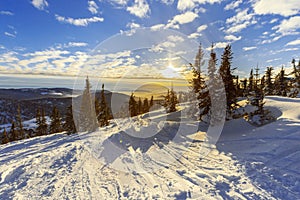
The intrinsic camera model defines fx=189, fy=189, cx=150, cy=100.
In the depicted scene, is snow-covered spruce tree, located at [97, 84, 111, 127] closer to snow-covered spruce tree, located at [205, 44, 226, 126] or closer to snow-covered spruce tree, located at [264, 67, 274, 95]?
snow-covered spruce tree, located at [205, 44, 226, 126]

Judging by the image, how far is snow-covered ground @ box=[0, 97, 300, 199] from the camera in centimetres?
589

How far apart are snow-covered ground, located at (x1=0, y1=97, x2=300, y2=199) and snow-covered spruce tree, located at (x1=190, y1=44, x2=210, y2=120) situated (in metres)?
4.90

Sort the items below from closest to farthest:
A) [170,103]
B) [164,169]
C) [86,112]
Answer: [164,169] < [170,103] < [86,112]

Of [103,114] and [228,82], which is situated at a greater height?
[228,82]

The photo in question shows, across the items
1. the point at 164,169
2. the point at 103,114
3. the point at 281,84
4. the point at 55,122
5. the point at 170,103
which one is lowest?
the point at 55,122

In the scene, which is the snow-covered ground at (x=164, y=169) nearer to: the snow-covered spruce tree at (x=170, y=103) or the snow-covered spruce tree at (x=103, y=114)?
the snow-covered spruce tree at (x=170, y=103)

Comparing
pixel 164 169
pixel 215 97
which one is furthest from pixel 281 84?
pixel 164 169

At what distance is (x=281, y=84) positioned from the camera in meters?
37.4

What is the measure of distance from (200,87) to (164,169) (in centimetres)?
1248

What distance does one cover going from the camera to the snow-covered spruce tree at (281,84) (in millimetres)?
36547

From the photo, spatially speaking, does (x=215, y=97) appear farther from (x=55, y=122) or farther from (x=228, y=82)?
(x=55, y=122)

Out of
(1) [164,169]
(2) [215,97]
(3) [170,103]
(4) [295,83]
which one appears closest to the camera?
(1) [164,169]

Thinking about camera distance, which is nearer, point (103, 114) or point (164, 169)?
point (164, 169)

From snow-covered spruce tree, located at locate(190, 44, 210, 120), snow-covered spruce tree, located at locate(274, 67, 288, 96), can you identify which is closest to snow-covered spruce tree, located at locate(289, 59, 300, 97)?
snow-covered spruce tree, located at locate(274, 67, 288, 96)
